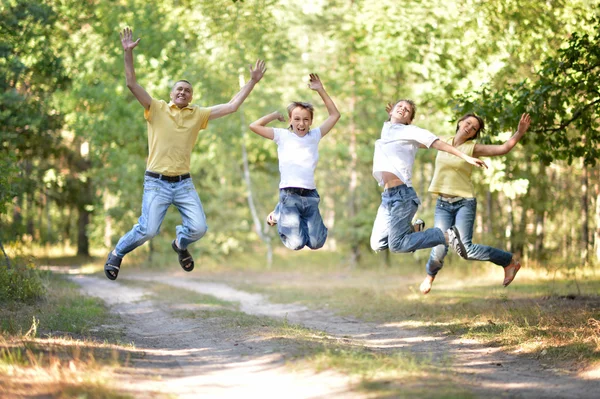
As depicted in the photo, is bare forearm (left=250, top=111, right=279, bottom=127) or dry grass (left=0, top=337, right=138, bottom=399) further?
bare forearm (left=250, top=111, right=279, bottom=127)

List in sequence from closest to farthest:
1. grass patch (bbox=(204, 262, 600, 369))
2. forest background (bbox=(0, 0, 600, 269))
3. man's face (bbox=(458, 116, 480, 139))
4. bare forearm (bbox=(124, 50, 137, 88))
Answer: grass patch (bbox=(204, 262, 600, 369))
bare forearm (bbox=(124, 50, 137, 88))
man's face (bbox=(458, 116, 480, 139))
forest background (bbox=(0, 0, 600, 269))

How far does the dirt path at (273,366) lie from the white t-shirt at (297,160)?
6.49 feet

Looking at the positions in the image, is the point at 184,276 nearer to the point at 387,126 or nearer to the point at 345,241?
the point at 345,241

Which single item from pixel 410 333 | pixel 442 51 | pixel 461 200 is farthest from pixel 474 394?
pixel 442 51

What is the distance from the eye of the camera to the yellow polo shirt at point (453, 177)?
31.5 ft

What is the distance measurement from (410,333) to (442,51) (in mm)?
11532

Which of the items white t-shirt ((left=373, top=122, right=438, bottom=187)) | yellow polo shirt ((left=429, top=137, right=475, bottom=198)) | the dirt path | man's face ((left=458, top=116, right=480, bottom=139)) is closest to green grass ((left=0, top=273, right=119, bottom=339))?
the dirt path

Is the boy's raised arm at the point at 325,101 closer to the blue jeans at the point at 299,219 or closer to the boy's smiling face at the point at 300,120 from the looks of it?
the boy's smiling face at the point at 300,120

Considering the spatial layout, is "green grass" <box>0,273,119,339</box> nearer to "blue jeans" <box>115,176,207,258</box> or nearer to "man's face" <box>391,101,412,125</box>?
"blue jeans" <box>115,176,207,258</box>

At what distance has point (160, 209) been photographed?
870 cm

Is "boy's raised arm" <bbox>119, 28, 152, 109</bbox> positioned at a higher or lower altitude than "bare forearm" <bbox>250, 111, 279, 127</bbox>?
higher

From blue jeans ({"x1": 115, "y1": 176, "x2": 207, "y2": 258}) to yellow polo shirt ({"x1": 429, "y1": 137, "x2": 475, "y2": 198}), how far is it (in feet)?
10.3

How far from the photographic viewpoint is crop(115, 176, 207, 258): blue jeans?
28.4 ft

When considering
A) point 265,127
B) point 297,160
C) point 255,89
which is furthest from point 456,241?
point 255,89
